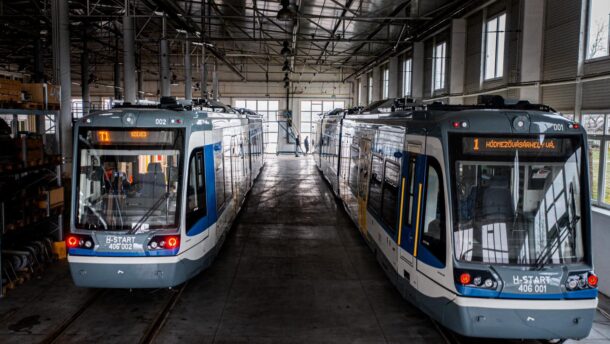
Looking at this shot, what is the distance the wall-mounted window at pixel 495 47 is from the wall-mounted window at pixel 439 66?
13.5 ft

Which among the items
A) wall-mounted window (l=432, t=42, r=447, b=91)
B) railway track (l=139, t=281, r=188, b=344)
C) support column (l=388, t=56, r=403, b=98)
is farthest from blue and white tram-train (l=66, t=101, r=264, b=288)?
support column (l=388, t=56, r=403, b=98)

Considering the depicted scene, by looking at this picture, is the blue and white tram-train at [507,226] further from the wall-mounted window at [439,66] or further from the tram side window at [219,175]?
the wall-mounted window at [439,66]

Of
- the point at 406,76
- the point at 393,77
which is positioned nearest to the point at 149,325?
the point at 406,76

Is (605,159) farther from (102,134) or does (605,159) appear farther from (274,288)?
(102,134)

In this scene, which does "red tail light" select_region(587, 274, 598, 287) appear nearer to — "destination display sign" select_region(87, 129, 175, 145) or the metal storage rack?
"destination display sign" select_region(87, 129, 175, 145)

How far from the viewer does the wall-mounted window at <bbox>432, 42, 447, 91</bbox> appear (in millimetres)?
21353

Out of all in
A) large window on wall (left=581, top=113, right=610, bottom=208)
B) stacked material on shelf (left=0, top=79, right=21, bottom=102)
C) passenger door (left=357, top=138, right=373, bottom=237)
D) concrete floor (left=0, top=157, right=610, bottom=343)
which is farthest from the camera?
passenger door (left=357, top=138, right=373, bottom=237)

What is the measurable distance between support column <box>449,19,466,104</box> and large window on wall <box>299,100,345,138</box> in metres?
24.6

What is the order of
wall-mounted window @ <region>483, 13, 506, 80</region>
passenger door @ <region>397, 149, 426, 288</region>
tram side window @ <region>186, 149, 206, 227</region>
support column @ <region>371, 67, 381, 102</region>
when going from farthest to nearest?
support column @ <region>371, 67, 381, 102</region> < wall-mounted window @ <region>483, 13, 506, 80</region> < tram side window @ <region>186, 149, 206, 227</region> < passenger door @ <region>397, 149, 426, 288</region>

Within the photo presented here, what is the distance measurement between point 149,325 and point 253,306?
1614 millimetres

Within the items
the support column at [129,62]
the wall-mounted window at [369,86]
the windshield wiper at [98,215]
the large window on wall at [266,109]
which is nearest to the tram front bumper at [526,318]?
the windshield wiper at [98,215]

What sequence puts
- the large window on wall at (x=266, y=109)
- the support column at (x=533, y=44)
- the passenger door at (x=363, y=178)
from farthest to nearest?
1. the large window on wall at (x=266, y=109)
2. the support column at (x=533, y=44)
3. the passenger door at (x=363, y=178)

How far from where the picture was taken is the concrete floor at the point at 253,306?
6980 mm

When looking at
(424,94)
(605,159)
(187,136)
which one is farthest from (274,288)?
(424,94)
